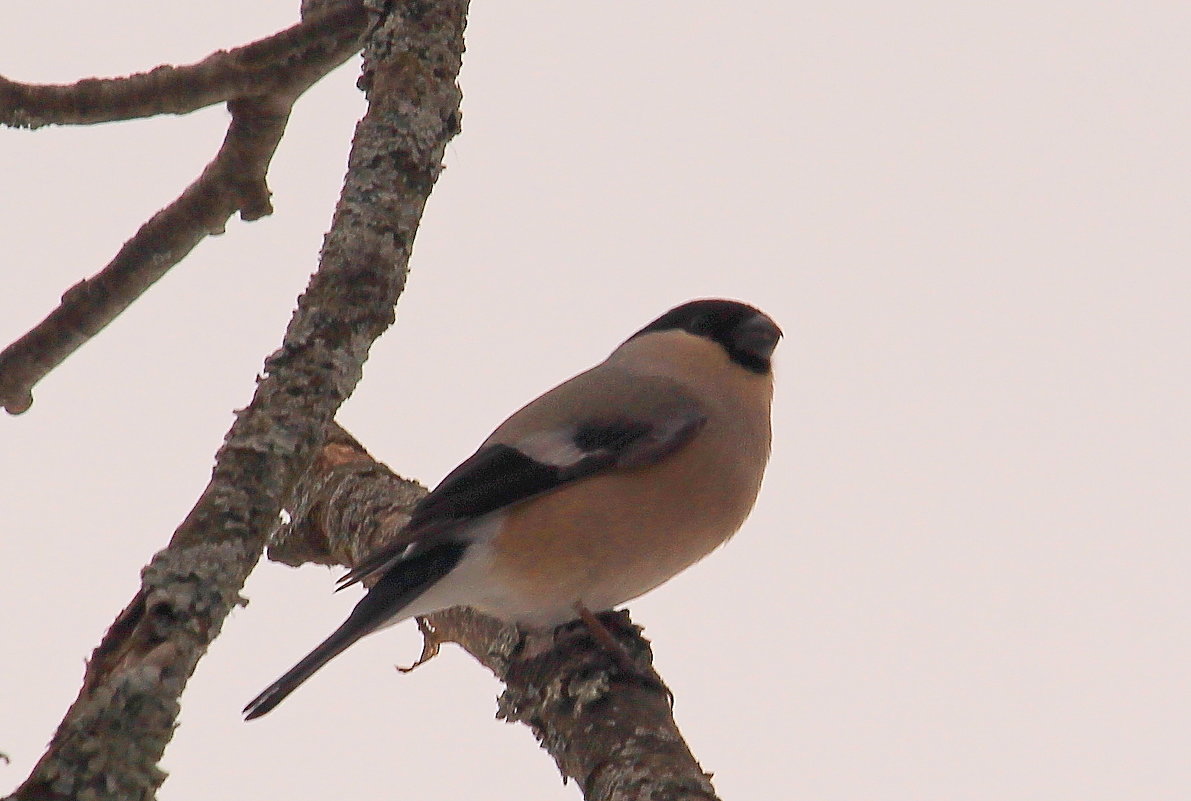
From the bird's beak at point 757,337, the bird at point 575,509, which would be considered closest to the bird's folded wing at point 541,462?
the bird at point 575,509

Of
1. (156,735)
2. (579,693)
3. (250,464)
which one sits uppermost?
(579,693)

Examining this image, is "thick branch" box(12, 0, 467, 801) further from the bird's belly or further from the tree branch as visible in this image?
the bird's belly

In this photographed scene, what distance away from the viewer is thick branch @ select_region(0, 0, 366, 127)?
8.63 ft

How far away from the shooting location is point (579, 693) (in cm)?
243

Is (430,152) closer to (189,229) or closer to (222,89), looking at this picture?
(222,89)

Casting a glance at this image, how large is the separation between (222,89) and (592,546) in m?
1.22

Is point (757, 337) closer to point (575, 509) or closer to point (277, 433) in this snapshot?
point (575, 509)

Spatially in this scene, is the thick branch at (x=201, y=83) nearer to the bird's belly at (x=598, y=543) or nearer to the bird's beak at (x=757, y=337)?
the bird's belly at (x=598, y=543)

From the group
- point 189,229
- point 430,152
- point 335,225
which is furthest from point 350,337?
point 189,229

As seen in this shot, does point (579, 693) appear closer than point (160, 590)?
No

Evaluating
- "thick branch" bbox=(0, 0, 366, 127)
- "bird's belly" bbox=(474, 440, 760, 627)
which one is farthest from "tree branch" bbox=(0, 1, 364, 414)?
"bird's belly" bbox=(474, 440, 760, 627)

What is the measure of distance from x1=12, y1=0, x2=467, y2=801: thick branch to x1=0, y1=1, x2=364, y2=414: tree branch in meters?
0.16

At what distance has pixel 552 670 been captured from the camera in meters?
2.60

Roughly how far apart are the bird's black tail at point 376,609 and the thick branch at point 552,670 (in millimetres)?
256
